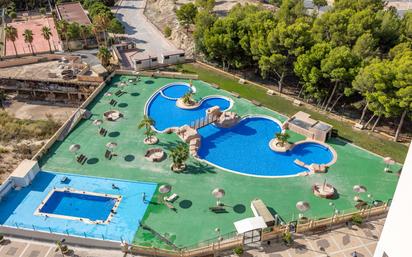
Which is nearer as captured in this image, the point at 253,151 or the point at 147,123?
the point at 253,151

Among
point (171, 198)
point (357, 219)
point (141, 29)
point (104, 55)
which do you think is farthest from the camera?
point (141, 29)

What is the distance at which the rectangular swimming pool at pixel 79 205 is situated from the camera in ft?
129

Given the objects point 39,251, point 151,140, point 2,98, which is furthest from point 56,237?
point 2,98

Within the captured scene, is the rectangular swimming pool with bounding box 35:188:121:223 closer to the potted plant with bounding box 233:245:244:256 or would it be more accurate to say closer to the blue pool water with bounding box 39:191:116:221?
the blue pool water with bounding box 39:191:116:221

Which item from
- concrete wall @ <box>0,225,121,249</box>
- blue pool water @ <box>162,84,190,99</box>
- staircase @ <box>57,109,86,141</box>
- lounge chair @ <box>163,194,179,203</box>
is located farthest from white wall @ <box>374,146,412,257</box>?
blue pool water @ <box>162,84,190,99</box>

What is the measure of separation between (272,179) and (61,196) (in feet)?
83.0

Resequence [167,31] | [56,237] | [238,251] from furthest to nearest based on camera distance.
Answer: [167,31], [56,237], [238,251]

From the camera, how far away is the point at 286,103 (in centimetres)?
5956

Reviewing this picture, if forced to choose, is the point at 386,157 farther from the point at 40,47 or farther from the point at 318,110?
the point at 40,47

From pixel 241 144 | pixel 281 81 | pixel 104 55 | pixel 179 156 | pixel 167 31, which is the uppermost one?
pixel 167 31

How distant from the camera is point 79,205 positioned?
134 feet

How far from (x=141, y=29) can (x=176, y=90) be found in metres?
36.6

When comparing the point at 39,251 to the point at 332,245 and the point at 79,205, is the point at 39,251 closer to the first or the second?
the point at 79,205

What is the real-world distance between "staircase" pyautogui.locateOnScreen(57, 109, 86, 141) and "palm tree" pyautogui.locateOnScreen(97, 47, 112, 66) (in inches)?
664
